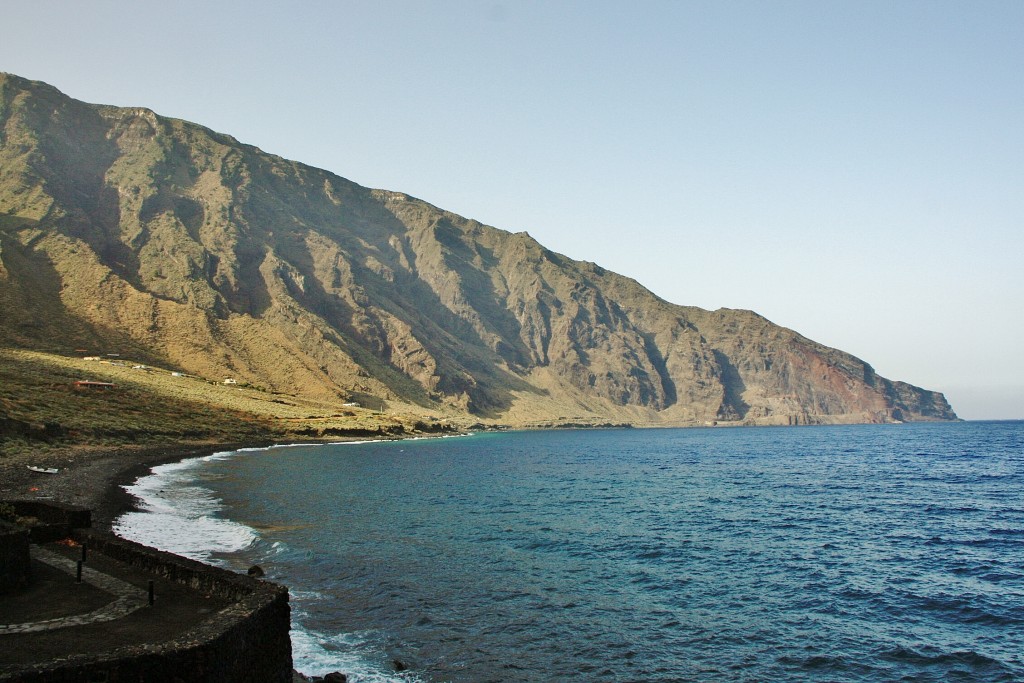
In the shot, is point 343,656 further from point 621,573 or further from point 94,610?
point 621,573

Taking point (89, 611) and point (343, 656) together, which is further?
point (343, 656)

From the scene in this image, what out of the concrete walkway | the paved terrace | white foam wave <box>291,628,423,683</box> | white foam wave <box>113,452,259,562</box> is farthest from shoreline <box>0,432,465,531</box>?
white foam wave <box>291,628,423,683</box>

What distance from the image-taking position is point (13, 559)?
15.0 m

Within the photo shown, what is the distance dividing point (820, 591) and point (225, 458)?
219 feet

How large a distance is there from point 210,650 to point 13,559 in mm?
7770

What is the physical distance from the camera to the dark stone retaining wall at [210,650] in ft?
31.2

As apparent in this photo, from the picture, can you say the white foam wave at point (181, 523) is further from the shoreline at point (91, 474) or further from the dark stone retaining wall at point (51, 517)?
the dark stone retaining wall at point (51, 517)

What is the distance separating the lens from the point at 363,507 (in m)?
44.4

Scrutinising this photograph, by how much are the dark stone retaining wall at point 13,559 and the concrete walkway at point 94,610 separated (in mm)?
1278

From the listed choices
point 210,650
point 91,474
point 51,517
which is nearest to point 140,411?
point 91,474

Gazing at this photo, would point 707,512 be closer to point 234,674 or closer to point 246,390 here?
point 234,674

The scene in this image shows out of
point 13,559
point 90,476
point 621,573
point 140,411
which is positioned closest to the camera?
point 13,559

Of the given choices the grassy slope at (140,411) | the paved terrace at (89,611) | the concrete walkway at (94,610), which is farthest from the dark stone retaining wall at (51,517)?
the grassy slope at (140,411)

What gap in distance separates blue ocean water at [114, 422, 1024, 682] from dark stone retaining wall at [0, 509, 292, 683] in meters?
4.14
